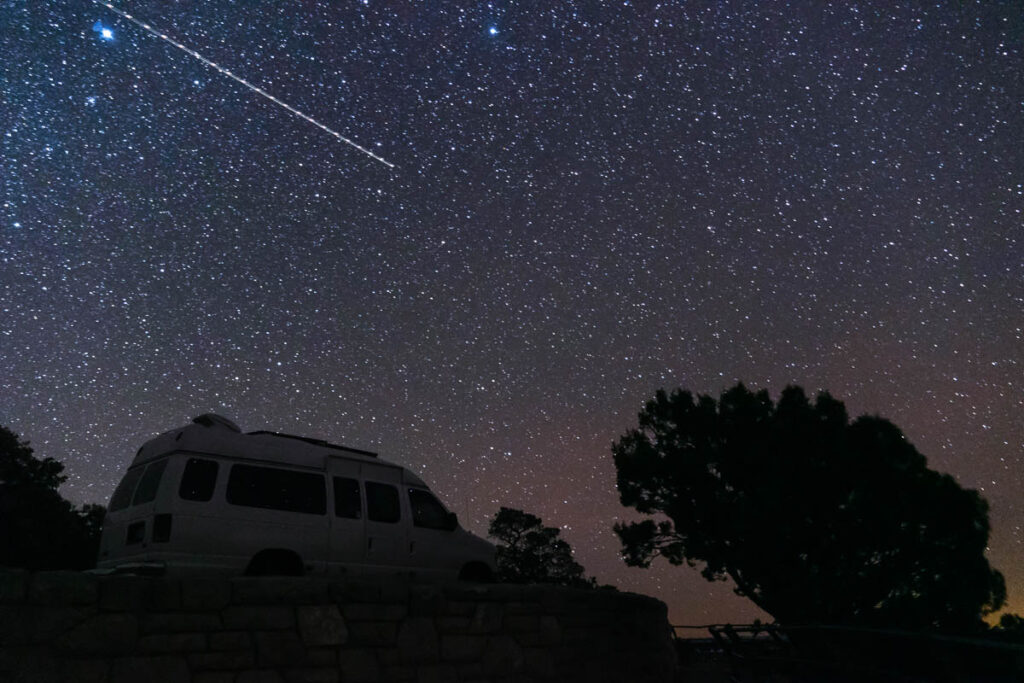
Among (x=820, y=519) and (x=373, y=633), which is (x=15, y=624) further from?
(x=820, y=519)

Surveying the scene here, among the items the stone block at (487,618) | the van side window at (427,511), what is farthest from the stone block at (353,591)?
the van side window at (427,511)

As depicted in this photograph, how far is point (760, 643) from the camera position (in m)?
16.4

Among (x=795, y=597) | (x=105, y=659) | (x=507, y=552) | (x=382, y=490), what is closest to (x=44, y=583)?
(x=105, y=659)

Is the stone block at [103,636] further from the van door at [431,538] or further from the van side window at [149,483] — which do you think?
the van door at [431,538]

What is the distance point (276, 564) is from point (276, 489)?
87 centimetres

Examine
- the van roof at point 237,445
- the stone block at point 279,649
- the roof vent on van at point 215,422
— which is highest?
the roof vent on van at point 215,422

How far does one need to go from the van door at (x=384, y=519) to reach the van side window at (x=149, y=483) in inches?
98.1

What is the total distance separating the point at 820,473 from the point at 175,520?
21.9 m

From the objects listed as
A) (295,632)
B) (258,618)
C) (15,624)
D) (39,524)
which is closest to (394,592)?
(295,632)

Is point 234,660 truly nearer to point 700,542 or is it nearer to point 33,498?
point 33,498

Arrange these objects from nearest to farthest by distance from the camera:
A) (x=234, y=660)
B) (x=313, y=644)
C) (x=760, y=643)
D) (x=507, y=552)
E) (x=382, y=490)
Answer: (x=234, y=660)
(x=313, y=644)
(x=382, y=490)
(x=760, y=643)
(x=507, y=552)

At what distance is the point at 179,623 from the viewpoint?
6.80 m

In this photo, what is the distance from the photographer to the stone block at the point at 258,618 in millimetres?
7066

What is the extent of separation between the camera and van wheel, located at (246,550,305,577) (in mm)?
9180
